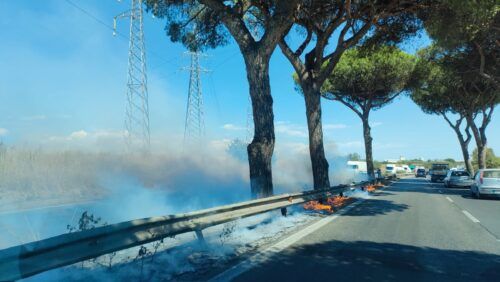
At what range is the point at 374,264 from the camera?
6.39 meters

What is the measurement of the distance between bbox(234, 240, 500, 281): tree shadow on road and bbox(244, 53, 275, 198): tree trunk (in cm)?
406

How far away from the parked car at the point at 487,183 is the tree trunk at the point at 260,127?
43.8 ft

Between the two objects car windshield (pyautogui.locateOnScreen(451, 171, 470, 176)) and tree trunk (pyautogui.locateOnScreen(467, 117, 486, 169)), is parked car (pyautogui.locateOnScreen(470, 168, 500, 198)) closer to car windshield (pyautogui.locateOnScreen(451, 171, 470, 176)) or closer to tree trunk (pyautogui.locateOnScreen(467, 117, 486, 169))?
car windshield (pyautogui.locateOnScreen(451, 171, 470, 176))

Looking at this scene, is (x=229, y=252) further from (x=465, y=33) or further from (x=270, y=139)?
(x=465, y=33)

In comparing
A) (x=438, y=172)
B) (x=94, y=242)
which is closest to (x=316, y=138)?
(x=94, y=242)

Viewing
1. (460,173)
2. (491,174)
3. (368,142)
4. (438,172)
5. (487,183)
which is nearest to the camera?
(487,183)

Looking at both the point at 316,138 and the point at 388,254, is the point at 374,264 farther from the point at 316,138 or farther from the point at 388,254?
the point at 316,138

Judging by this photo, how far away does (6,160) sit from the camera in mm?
12805

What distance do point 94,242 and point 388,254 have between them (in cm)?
466

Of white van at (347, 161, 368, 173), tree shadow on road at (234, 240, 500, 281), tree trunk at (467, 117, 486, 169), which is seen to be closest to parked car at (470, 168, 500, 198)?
tree shadow on road at (234, 240, 500, 281)

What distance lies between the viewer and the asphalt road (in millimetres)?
5812

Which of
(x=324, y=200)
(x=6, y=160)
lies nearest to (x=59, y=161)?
(x=6, y=160)

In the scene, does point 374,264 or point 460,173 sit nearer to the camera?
point 374,264

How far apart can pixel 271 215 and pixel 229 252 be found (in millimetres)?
3977
